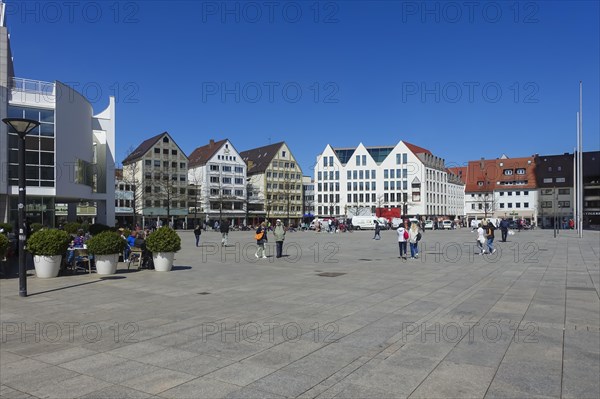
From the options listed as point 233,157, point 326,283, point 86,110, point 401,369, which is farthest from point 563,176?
point 401,369

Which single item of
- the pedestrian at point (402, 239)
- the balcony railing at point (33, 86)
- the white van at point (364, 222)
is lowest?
the white van at point (364, 222)

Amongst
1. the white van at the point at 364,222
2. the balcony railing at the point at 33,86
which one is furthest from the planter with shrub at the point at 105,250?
the white van at the point at 364,222

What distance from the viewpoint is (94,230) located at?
31.0m

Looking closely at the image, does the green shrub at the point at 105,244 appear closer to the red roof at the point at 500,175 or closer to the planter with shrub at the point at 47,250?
the planter with shrub at the point at 47,250

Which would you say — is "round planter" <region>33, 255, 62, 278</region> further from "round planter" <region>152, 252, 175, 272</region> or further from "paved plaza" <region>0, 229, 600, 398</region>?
"round planter" <region>152, 252, 175, 272</region>

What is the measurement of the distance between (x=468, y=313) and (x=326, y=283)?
5000 mm

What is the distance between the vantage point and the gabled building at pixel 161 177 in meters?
88.9

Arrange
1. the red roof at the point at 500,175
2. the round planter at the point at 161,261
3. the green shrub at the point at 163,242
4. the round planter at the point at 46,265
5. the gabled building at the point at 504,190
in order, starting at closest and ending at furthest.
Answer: the round planter at the point at 46,265, the green shrub at the point at 163,242, the round planter at the point at 161,261, the gabled building at the point at 504,190, the red roof at the point at 500,175

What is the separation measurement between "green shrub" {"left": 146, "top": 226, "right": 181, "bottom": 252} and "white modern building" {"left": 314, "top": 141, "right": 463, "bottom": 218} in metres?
95.5

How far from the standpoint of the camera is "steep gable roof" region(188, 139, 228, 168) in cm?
10068

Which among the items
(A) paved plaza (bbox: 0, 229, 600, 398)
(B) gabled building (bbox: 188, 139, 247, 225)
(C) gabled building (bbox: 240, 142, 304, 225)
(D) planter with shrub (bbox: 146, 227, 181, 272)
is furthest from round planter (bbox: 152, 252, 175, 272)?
(C) gabled building (bbox: 240, 142, 304, 225)

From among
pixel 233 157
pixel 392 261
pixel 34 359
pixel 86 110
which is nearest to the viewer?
pixel 34 359

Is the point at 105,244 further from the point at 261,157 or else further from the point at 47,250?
the point at 261,157

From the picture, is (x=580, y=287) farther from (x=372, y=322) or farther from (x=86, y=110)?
(x=86, y=110)
